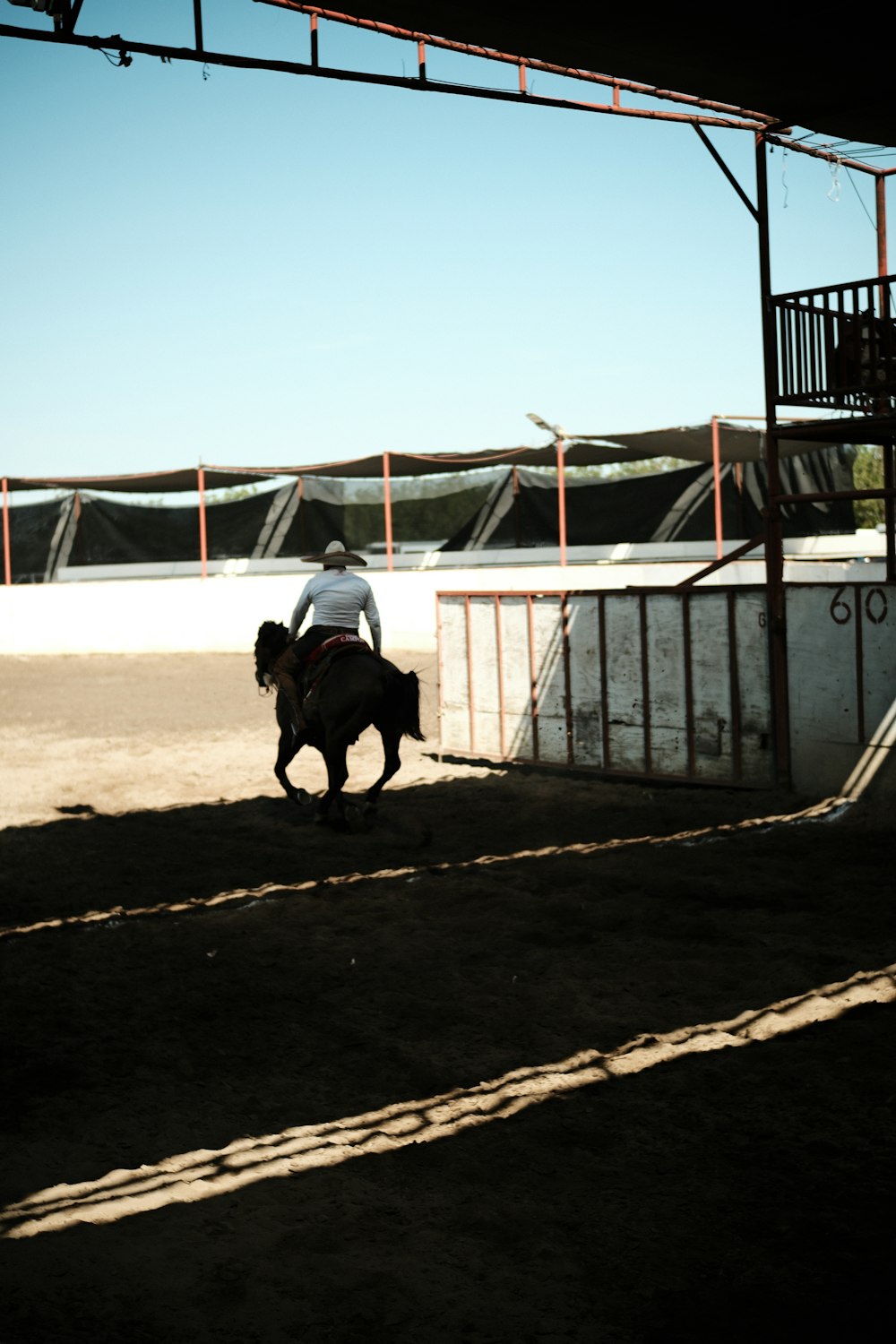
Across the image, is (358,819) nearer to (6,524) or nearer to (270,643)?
(270,643)

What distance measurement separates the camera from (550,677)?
12438 millimetres

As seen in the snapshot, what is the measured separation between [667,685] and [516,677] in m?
1.89

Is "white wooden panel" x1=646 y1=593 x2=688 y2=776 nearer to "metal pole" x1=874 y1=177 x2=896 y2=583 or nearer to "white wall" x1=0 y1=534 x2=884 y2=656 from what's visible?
"metal pole" x1=874 y1=177 x2=896 y2=583

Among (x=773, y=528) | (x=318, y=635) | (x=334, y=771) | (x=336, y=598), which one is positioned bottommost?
(x=334, y=771)

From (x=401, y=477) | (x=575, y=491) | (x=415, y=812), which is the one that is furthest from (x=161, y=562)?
(x=415, y=812)

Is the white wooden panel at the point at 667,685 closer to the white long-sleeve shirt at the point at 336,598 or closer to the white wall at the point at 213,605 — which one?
the white long-sleeve shirt at the point at 336,598

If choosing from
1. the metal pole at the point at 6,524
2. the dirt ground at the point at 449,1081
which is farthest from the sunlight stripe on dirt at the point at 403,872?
the metal pole at the point at 6,524

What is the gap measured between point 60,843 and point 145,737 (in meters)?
5.67

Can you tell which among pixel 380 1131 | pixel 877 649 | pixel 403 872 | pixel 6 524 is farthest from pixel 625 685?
pixel 6 524

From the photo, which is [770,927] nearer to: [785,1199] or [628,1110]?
[628,1110]

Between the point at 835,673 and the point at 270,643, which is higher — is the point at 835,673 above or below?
below

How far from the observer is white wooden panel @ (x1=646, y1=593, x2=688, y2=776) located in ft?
37.1

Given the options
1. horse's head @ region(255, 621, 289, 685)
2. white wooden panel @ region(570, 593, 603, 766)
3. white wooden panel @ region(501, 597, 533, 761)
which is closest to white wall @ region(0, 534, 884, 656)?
white wooden panel @ region(501, 597, 533, 761)

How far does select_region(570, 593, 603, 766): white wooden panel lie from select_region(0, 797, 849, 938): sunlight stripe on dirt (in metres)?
2.22
